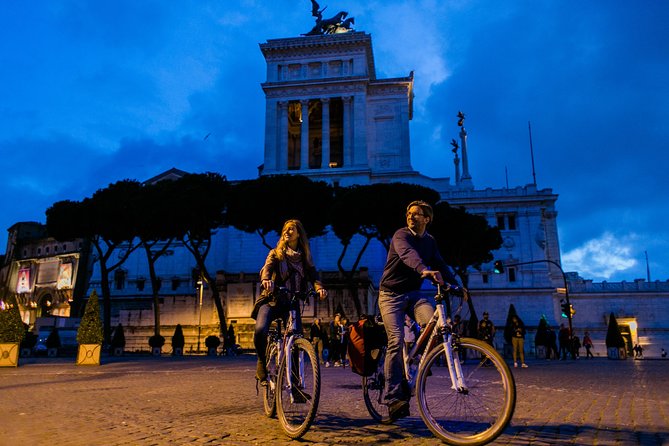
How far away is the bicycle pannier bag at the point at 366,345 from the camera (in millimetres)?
5391

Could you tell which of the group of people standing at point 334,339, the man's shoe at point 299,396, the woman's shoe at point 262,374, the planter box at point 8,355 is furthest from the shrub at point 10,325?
the man's shoe at point 299,396

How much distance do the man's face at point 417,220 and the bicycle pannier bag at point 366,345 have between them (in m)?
1.06

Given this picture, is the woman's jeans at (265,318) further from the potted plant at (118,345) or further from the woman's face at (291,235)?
the potted plant at (118,345)

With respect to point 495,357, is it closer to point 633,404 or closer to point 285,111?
point 633,404

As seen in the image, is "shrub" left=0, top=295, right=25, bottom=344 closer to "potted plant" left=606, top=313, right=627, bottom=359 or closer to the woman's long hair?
the woman's long hair

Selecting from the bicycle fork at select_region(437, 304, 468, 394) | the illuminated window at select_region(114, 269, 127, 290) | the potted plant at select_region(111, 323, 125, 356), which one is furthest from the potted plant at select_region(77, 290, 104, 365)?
the illuminated window at select_region(114, 269, 127, 290)

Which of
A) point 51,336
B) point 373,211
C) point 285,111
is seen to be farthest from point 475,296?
point 51,336

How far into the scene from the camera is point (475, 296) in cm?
5106

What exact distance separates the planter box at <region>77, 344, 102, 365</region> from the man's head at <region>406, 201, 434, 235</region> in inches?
715

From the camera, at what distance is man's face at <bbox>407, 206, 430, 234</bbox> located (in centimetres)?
547

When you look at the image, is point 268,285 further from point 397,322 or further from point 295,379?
point 397,322

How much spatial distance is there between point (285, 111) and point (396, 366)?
58.6m

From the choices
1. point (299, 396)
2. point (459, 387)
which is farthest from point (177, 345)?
point (459, 387)

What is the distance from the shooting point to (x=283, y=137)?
6084cm
